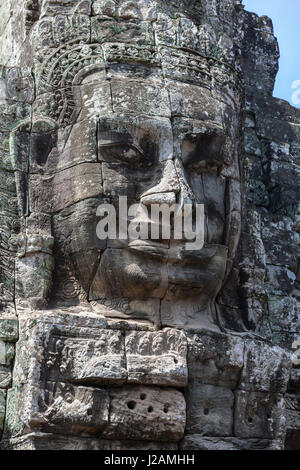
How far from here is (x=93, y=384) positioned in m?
8.48

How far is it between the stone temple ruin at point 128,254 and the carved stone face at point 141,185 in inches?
0.6

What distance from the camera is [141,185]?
9.05 metres

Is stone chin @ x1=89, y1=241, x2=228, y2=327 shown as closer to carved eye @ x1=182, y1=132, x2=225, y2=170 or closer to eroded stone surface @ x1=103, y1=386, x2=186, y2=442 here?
eroded stone surface @ x1=103, y1=386, x2=186, y2=442

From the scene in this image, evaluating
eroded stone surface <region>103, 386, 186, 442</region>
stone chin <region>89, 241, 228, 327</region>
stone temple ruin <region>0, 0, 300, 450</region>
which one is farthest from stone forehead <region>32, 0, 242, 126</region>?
eroded stone surface <region>103, 386, 186, 442</region>

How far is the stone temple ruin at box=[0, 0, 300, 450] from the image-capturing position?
8.48 m

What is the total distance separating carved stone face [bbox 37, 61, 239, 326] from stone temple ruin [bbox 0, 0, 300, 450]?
14mm

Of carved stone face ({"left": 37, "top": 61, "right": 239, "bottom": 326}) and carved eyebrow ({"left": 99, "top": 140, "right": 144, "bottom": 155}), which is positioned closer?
carved stone face ({"left": 37, "top": 61, "right": 239, "bottom": 326})

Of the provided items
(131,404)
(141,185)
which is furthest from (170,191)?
(131,404)

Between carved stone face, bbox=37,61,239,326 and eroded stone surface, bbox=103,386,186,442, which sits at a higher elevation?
carved stone face, bbox=37,61,239,326

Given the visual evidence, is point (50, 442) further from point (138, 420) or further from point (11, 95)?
point (11, 95)

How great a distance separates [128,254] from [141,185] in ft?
2.09

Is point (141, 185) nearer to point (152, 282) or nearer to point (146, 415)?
point (152, 282)

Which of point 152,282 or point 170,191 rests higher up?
point 170,191
